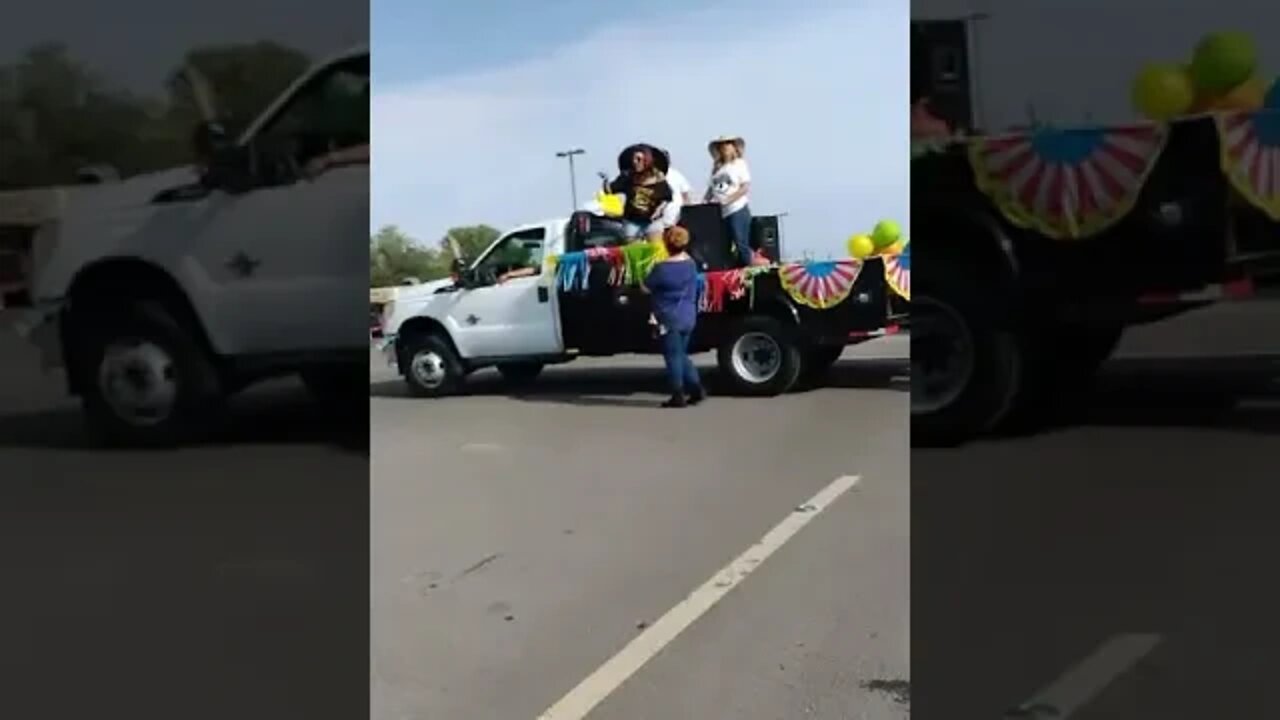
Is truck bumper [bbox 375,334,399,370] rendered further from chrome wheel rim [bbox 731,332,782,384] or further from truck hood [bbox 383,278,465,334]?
chrome wheel rim [bbox 731,332,782,384]

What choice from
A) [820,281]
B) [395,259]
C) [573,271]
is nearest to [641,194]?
[395,259]

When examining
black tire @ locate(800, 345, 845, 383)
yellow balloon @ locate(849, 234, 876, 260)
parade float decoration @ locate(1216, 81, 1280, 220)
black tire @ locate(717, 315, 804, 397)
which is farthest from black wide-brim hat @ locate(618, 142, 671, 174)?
black tire @ locate(800, 345, 845, 383)

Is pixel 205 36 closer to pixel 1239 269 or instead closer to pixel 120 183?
pixel 120 183

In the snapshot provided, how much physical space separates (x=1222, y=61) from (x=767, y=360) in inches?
55.3

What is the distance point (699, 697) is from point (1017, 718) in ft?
2.00

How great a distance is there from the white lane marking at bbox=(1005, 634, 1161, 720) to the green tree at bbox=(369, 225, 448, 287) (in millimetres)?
829

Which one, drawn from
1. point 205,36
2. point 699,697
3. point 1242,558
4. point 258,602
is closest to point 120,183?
point 205,36

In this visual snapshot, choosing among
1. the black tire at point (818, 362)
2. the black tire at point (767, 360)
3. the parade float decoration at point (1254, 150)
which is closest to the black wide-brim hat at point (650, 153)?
the black tire at point (767, 360)

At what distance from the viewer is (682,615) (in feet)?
6.68

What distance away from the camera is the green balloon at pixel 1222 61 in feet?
3.71

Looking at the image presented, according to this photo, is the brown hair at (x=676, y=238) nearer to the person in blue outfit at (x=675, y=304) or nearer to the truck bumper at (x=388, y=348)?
the person in blue outfit at (x=675, y=304)

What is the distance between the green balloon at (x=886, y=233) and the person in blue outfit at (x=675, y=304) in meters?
0.53

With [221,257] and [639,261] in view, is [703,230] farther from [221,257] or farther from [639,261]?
[221,257]

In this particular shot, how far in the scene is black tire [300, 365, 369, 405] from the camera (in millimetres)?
1298
